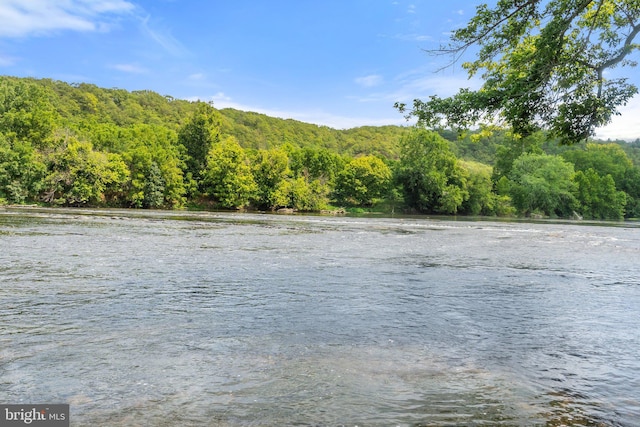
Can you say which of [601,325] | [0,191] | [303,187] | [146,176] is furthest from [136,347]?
[303,187]

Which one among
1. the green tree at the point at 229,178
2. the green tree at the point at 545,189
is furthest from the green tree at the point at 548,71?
the green tree at the point at 545,189

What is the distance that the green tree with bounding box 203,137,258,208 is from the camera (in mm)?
75812

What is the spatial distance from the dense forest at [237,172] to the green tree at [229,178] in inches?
7.2

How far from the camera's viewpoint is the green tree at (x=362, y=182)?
308ft

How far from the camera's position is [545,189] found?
92875 mm

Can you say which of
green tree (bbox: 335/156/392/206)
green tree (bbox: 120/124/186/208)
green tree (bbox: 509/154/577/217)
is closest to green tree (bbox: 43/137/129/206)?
green tree (bbox: 120/124/186/208)

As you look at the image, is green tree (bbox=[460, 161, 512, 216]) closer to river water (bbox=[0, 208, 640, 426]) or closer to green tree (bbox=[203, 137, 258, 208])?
green tree (bbox=[203, 137, 258, 208])

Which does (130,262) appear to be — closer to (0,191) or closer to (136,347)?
(136,347)

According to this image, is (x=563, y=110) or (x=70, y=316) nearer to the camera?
(x=70, y=316)

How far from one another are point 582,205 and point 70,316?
11514cm

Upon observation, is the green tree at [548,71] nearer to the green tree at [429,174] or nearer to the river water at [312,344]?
the river water at [312,344]

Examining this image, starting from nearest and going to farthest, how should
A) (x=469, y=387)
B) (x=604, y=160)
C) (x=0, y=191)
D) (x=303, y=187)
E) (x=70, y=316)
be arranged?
1. (x=469, y=387)
2. (x=70, y=316)
3. (x=0, y=191)
4. (x=303, y=187)
5. (x=604, y=160)

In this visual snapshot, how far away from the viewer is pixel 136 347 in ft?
21.2

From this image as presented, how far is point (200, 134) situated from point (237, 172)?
16.3 meters
